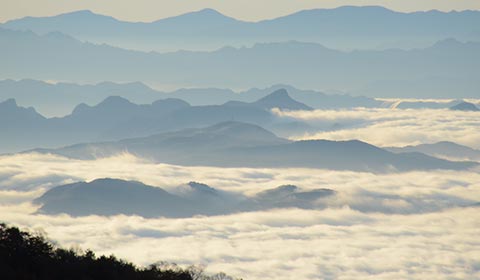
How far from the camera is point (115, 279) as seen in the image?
328 feet

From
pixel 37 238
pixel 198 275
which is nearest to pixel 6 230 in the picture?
pixel 37 238

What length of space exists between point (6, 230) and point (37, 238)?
4723mm

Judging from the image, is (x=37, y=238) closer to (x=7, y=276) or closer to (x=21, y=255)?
(x=21, y=255)

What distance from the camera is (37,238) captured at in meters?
106

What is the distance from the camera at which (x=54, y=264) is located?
103m

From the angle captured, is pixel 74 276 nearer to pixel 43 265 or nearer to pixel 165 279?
pixel 43 265

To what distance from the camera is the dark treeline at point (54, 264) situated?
326ft

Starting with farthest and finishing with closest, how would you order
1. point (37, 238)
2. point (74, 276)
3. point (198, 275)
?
1. point (198, 275)
2. point (37, 238)
3. point (74, 276)

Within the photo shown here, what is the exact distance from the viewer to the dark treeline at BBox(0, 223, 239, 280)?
99.4 m

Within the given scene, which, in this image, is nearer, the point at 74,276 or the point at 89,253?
the point at 74,276

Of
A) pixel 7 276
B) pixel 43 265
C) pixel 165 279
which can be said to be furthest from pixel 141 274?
pixel 7 276

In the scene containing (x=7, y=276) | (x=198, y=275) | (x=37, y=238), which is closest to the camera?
(x=7, y=276)

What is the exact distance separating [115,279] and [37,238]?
1183 centimetres

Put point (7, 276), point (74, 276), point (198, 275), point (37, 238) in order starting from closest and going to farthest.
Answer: point (7, 276) < point (74, 276) < point (37, 238) < point (198, 275)
